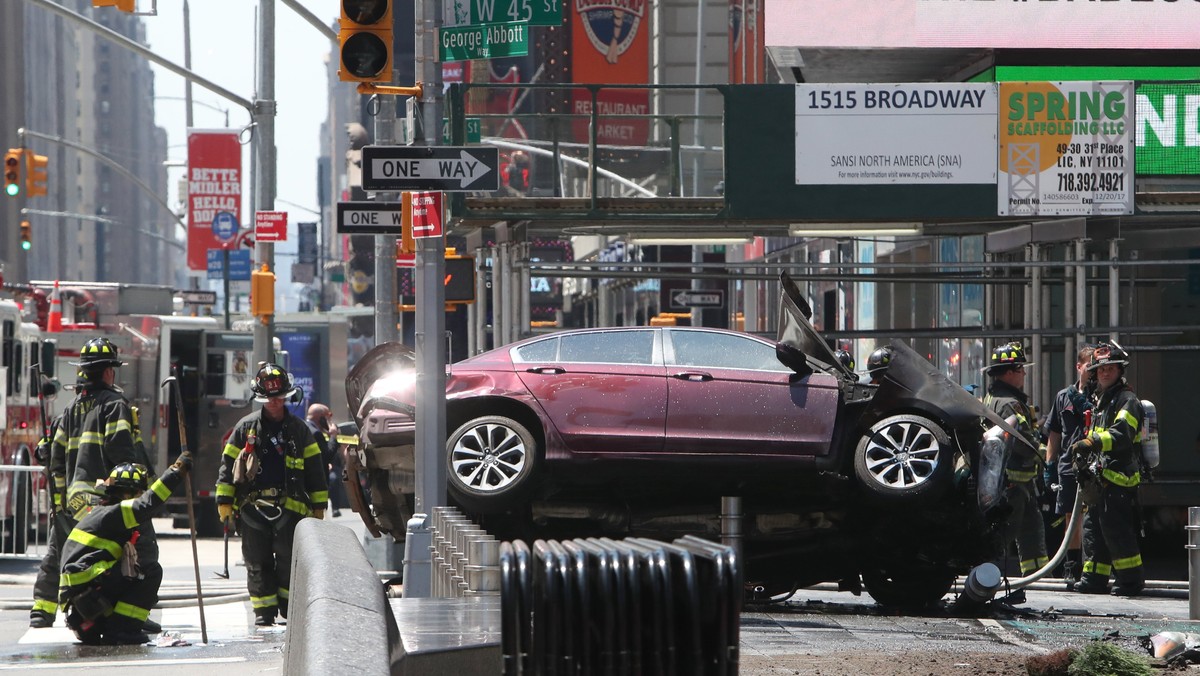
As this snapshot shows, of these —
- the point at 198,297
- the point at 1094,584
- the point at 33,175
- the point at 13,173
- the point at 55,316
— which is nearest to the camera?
the point at 1094,584

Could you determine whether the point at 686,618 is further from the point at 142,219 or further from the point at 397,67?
the point at 142,219

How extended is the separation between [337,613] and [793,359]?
283 inches

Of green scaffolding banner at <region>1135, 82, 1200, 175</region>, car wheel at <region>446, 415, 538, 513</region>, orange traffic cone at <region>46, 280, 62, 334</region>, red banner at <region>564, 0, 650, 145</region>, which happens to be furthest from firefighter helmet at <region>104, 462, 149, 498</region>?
red banner at <region>564, 0, 650, 145</region>

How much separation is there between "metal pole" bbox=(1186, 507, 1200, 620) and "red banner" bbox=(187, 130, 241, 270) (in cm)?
2635

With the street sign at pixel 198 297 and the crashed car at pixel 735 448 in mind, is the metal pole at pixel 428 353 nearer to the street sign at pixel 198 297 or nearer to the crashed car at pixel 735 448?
the crashed car at pixel 735 448

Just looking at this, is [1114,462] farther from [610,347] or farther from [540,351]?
[540,351]

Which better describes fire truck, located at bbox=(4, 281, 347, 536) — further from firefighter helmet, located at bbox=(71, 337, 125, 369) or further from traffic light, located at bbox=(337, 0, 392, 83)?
traffic light, located at bbox=(337, 0, 392, 83)

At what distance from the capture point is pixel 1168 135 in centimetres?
1505

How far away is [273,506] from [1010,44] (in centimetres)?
932

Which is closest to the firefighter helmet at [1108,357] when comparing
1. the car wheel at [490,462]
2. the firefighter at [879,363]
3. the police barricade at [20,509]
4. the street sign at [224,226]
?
the firefighter at [879,363]

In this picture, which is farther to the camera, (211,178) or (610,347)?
(211,178)

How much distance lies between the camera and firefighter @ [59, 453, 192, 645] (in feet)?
38.3

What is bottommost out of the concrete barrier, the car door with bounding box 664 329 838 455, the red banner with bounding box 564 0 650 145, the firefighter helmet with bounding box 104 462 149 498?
the firefighter helmet with bounding box 104 462 149 498

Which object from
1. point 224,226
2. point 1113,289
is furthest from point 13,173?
point 1113,289
